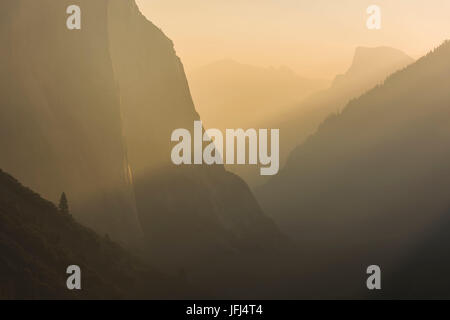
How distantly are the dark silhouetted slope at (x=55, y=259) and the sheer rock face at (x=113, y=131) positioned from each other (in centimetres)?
528

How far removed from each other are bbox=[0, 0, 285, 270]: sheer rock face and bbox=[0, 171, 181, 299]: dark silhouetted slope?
208 inches

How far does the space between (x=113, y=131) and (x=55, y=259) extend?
3603 centimetres

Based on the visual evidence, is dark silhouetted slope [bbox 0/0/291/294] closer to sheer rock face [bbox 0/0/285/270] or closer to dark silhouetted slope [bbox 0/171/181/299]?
sheer rock face [bbox 0/0/285/270]

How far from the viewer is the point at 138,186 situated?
304 ft

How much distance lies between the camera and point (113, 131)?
247 ft

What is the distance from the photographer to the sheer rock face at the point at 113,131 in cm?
5603

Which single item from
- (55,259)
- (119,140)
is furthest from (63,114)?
(55,259)

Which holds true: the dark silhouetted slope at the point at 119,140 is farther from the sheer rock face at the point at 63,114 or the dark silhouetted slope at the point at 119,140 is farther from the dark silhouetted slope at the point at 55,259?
the dark silhouetted slope at the point at 55,259

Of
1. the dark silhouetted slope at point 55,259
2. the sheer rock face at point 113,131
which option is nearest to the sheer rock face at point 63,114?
the sheer rock face at point 113,131

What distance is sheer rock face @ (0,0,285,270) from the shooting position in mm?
56031

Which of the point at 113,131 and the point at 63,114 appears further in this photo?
the point at 113,131

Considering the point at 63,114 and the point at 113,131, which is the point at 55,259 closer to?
the point at 63,114

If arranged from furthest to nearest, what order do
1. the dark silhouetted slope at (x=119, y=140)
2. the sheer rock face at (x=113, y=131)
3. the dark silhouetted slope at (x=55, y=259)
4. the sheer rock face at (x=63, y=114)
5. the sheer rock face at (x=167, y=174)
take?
the sheer rock face at (x=167, y=174)
the dark silhouetted slope at (x=119, y=140)
the sheer rock face at (x=113, y=131)
the sheer rock face at (x=63, y=114)
the dark silhouetted slope at (x=55, y=259)

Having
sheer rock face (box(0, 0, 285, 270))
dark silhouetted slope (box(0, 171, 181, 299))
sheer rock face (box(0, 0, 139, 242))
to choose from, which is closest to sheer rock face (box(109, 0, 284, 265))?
sheer rock face (box(0, 0, 285, 270))
